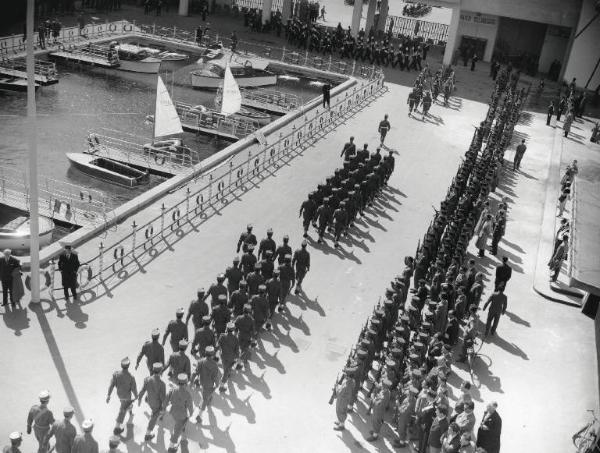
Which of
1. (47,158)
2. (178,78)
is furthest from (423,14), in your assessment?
(47,158)

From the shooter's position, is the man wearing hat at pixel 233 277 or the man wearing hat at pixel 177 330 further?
the man wearing hat at pixel 233 277

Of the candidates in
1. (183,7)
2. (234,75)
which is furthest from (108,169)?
(183,7)

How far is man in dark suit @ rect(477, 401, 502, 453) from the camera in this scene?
10.9 metres

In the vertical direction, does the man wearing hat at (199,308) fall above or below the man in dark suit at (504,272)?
below

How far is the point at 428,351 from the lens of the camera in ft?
42.8

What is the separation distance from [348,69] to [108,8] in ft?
60.5

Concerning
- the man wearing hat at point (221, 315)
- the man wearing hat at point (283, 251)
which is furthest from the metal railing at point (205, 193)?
the man wearing hat at point (221, 315)

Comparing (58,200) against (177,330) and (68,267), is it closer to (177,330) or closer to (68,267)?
(68,267)

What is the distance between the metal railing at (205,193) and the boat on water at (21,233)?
1.55m

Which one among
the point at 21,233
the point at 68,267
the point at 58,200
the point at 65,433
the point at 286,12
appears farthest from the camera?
the point at 286,12

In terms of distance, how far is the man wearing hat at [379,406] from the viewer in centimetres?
1153

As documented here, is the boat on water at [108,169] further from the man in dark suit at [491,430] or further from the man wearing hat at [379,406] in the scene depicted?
the man in dark suit at [491,430]

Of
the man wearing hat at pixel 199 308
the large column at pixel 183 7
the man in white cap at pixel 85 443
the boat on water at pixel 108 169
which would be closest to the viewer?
the man in white cap at pixel 85 443

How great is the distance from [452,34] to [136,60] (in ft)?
70.7
